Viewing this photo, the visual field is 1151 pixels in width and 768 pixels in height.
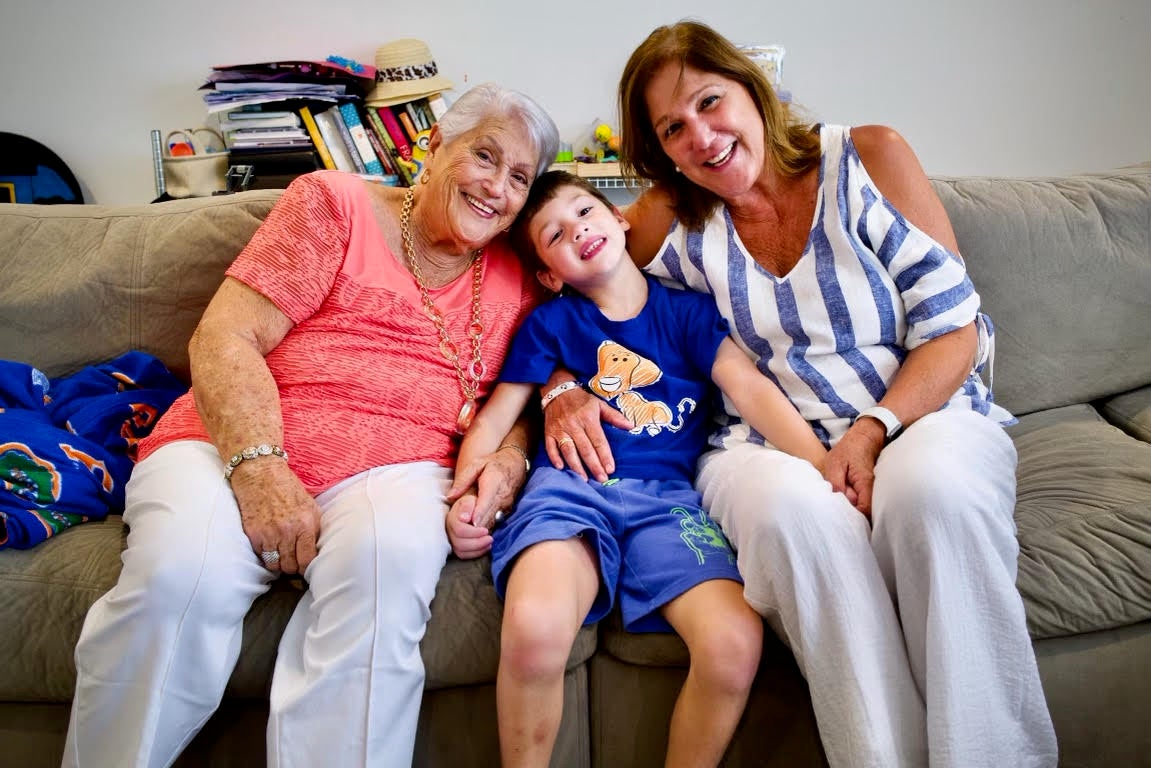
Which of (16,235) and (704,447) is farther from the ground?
(16,235)

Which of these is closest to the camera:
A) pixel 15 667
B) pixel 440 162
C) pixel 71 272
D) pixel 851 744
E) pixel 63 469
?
pixel 851 744

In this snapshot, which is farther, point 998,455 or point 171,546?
point 998,455

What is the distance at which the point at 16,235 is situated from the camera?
1836 mm

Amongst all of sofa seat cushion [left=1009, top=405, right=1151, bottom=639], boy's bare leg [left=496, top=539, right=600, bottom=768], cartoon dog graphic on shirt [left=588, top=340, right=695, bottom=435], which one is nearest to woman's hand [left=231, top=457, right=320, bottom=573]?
boy's bare leg [left=496, top=539, right=600, bottom=768]

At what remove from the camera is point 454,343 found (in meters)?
1.54

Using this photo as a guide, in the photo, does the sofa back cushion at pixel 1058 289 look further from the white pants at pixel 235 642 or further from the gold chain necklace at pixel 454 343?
the white pants at pixel 235 642

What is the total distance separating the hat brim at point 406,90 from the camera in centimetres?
280

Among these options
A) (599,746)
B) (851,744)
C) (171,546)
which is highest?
(171,546)

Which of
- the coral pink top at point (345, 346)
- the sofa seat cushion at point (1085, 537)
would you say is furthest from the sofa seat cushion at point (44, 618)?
the sofa seat cushion at point (1085, 537)

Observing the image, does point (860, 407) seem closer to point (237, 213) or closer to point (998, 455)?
point (998, 455)

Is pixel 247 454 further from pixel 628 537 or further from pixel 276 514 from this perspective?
pixel 628 537

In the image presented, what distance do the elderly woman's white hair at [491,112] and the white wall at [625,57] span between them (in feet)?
4.97

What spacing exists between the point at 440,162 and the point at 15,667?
3.59 ft

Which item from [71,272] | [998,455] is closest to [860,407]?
[998,455]
